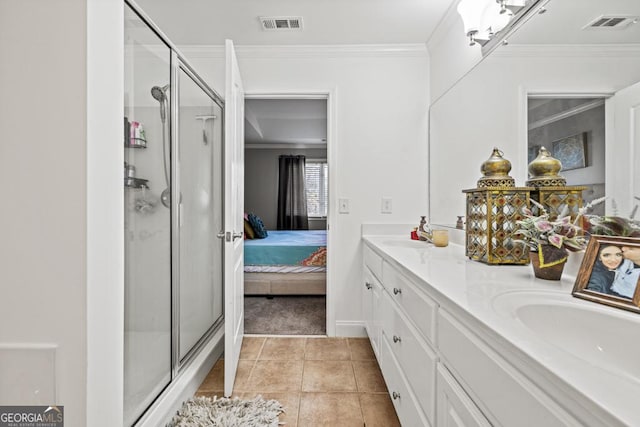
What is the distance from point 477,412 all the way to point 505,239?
806 mm

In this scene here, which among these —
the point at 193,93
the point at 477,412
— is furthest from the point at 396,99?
the point at 477,412

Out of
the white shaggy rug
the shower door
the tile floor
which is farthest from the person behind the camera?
the shower door

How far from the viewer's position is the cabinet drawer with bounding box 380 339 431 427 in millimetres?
1129

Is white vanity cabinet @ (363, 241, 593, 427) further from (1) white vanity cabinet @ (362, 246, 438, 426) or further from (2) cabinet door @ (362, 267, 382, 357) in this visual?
(2) cabinet door @ (362, 267, 382, 357)

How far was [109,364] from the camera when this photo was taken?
95cm

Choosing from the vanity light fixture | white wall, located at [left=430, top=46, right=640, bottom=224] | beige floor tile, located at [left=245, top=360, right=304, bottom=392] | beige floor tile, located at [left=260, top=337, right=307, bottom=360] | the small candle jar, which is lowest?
beige floor tile, located at [left=245, top=360, right=304, bottom=392]

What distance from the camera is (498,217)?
4.44 feet

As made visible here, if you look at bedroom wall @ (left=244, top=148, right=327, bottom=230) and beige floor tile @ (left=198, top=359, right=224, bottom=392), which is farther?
bedroom wall @ (left=244, top=148, right=327, bottom=230)

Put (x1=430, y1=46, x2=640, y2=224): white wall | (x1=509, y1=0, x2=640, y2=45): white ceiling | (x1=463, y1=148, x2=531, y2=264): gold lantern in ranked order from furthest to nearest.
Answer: (x1=463, y1=148, x2=531, y2=264): gold lantern → (x1=430, y1=46, x2=640, y2=224): white wall → (x1=509, y1=0, x2=640, y2=45): white ceiling

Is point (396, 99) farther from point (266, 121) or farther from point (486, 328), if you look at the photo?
point (266, 121)

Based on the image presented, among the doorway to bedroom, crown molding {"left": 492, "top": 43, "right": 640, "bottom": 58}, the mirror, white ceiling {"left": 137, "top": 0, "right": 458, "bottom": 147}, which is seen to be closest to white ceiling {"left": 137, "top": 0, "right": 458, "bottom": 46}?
white ceiling {"left": 137, "top": 0, "right": 458, "bottom": 147}

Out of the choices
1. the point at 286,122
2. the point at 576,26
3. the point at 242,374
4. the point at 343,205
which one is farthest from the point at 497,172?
the point at 286,122

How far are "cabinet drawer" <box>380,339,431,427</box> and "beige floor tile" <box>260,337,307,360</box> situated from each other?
76cm
